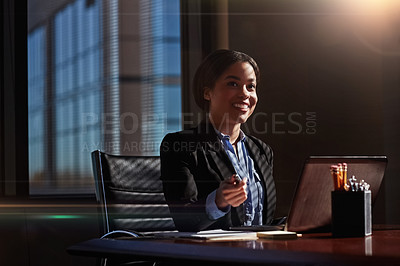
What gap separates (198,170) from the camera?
2.17 metres

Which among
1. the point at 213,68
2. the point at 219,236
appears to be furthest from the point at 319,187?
the point at 213,68

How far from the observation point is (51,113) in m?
3.35

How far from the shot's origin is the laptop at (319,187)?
138 cm

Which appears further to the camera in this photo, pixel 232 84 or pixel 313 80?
pixel 313 80

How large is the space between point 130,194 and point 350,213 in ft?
3.32

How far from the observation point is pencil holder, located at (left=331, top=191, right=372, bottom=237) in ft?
4.51

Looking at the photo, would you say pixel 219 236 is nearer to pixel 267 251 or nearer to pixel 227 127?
pixel 267 251

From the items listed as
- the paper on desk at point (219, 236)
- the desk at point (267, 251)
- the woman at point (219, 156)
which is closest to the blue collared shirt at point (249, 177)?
the woman at point (219, 156)

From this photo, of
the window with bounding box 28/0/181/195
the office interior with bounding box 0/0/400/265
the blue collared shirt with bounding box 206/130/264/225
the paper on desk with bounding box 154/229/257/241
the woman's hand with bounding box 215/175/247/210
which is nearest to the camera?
the paper on desk with bounding box 154/229/257/241

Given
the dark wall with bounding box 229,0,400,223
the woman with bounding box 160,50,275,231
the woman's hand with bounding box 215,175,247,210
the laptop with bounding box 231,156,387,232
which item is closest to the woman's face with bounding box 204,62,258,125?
the woman with bounding box 160,50,275,231

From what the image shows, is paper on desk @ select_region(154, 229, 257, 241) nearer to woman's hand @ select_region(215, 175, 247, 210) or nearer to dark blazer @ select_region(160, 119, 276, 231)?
woman's hand @ select_region(215, 175, 247, 210)

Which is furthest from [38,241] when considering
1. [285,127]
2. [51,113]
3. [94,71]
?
[285,127]

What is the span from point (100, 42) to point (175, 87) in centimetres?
56

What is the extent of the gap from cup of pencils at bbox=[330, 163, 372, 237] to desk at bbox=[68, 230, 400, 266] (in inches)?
1.8
